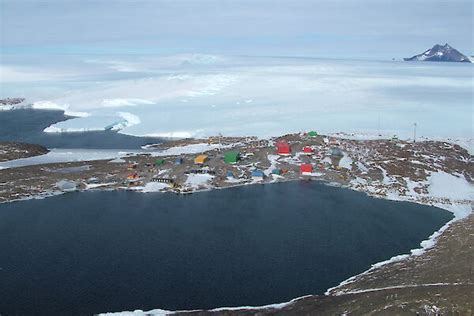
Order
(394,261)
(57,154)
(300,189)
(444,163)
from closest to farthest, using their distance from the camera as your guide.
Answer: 1. (394,261)
2. (300,189)
3. (444,163)
4. (57,154)

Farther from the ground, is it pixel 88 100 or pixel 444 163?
pixel 88 100

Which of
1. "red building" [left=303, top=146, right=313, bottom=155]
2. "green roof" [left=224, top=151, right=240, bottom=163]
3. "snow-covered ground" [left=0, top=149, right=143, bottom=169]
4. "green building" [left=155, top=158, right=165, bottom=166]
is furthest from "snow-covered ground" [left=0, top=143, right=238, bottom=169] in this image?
"red building" [left=303, top=146, right=313, bottom=155]

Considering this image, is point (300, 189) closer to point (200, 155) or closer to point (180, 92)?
point (200, 155)

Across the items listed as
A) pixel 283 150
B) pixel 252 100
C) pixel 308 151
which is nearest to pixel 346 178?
pixel 308 151

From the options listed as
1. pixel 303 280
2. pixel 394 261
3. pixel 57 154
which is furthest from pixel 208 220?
pixel 57 154

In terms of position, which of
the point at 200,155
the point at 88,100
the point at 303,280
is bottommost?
the point at 303,280

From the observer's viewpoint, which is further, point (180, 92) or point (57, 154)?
point (180, 92)

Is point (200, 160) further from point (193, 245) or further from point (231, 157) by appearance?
point (193, 245)

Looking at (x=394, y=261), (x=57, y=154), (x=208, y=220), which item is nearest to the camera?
(x=394, y=261)
